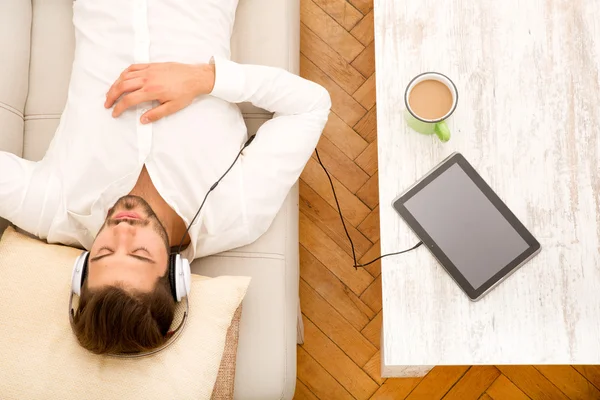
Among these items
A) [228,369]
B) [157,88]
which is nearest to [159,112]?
[157,88]

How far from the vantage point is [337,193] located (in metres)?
1.79

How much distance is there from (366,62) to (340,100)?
0.58 ft

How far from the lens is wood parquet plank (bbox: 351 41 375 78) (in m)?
1.87

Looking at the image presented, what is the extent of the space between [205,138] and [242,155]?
0.10 m

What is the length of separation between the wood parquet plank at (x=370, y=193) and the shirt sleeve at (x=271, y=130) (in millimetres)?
526

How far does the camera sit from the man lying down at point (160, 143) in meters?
1.19

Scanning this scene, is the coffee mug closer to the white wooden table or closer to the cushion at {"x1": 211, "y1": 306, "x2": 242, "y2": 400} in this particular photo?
the white wooden table

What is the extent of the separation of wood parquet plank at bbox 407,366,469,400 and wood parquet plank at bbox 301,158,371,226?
1.81 ft

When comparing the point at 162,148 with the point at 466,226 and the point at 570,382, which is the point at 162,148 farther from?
the point at 570,382

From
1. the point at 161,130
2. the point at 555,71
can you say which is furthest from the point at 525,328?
the point at 161,130

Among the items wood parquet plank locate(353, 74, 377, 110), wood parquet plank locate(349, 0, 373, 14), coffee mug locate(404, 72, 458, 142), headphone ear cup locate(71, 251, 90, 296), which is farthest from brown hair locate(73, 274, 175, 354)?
wood parquet plank locate(349, 0, 373, 14)

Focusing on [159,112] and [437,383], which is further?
[437,383]

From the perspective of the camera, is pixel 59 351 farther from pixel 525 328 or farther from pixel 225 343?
pixel 525 328

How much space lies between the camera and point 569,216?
110 cm
